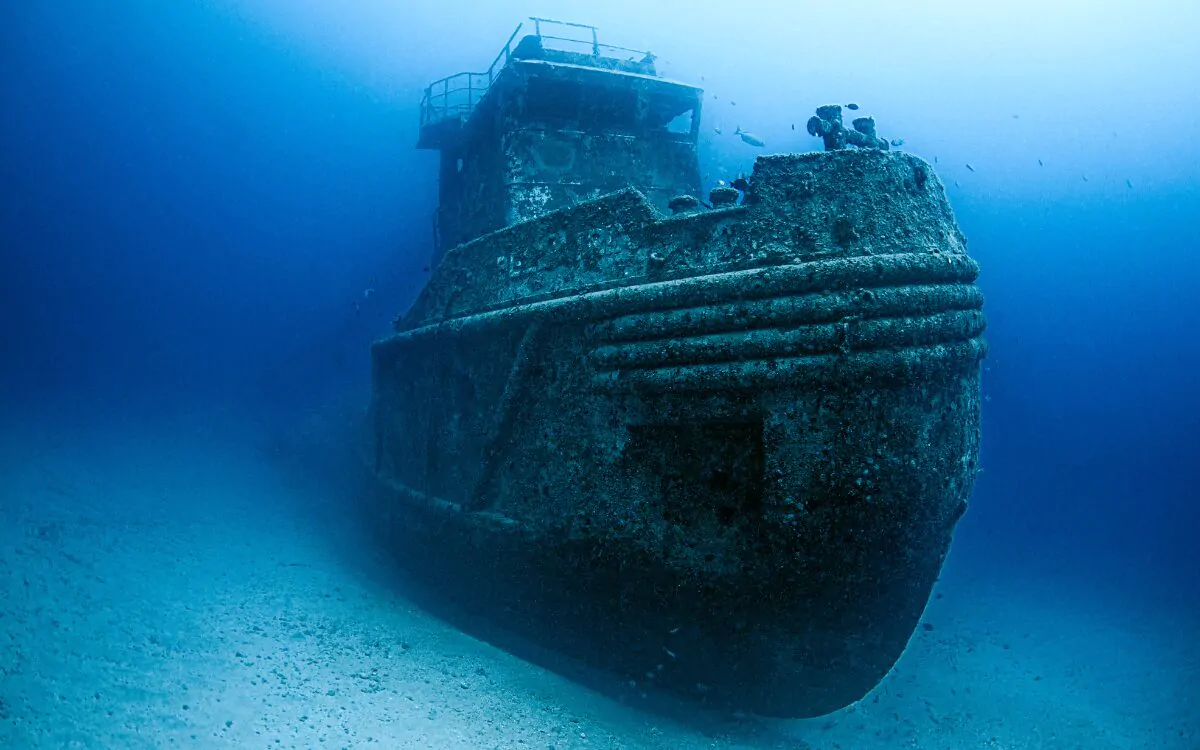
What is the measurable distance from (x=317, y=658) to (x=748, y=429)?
12.0 ft

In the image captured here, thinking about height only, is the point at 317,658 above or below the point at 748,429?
below

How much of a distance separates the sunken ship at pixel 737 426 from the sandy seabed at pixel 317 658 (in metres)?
0.61

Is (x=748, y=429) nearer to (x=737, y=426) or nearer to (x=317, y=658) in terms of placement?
(x=737, y=426)

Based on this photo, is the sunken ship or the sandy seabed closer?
the sunken ship

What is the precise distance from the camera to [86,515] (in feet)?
26.7

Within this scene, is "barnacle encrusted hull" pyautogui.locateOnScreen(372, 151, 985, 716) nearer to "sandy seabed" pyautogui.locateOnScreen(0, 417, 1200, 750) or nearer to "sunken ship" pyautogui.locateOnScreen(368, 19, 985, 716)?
"sunken ship" pyautogui.locateOnScreen(368, 19, 985, 716)

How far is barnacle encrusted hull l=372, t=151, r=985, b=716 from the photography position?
3.44m

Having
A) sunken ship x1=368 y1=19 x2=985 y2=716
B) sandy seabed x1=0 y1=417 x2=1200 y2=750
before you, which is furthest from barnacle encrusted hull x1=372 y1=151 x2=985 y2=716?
sandy seabed x1=0 y1=417 x2=1200 y2=750

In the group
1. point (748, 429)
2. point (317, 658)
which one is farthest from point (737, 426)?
point (317, 658)

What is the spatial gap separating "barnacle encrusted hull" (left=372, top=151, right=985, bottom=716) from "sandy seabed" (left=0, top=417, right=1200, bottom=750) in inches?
26.2

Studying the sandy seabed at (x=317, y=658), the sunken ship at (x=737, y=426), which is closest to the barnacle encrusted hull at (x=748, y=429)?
the sunken ship at (x=737, y=426)

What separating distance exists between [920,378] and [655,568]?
1.93m

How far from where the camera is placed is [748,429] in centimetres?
362

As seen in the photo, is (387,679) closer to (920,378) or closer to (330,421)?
(920,378)
